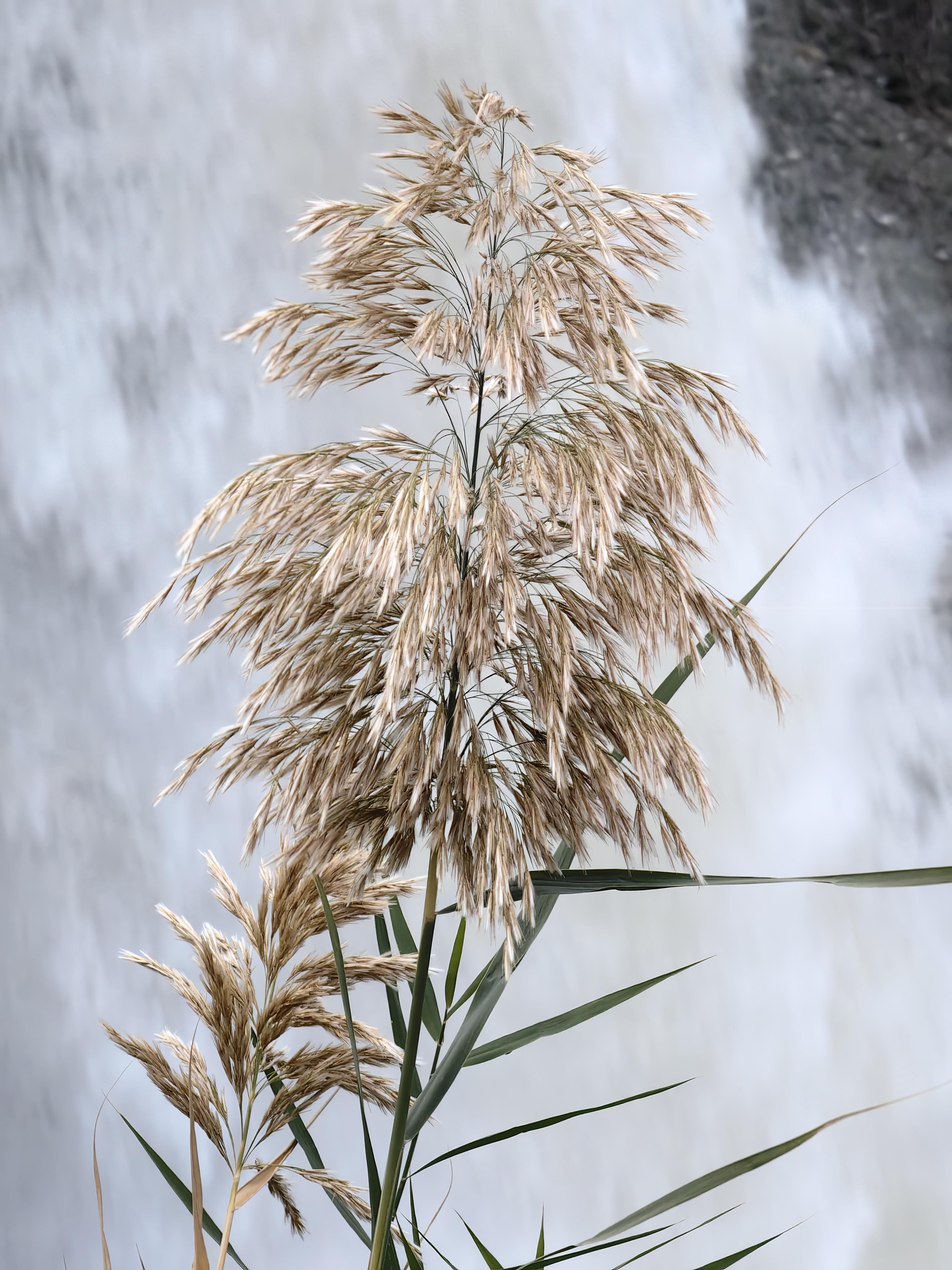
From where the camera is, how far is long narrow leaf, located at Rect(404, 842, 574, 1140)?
675 millimetres

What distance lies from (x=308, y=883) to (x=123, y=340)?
99 centimetres

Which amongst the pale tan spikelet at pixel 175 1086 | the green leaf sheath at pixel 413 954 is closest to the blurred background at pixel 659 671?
the green leaf sheath at pixel 413 954

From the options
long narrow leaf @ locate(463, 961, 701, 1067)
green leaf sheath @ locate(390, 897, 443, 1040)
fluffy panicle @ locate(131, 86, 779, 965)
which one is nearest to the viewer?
fluffy panicle @ locate(131, 86, 779, 965)

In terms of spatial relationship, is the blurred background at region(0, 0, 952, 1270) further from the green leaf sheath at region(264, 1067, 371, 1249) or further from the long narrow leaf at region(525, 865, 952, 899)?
the long narrow leaf at region(525, 865, 952, 899)

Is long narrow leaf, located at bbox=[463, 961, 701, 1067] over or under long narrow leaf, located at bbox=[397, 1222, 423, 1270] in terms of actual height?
over

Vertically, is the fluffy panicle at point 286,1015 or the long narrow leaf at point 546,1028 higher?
the fluffy panicle at point 286,1015

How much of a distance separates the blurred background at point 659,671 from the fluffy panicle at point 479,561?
0.79 m

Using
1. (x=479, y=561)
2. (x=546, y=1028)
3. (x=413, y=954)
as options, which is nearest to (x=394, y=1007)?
(x=413, y=954)

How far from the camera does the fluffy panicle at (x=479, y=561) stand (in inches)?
23.2

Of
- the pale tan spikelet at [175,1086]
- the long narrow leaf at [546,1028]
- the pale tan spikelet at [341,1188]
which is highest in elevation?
the pale tan spikelet at [175,1086]

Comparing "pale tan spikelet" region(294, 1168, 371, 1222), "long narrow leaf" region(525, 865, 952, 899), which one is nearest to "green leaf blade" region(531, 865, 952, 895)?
"long narrow leaf" region(525, 865, 952, 899)

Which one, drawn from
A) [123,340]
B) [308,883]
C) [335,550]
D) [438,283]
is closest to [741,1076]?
[308,883]

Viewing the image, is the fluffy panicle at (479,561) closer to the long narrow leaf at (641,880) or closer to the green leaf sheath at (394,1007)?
the long narrow leaf at (641,880)

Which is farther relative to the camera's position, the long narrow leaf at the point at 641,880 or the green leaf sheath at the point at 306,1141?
the green leaf sheath at the point at 306,1141
